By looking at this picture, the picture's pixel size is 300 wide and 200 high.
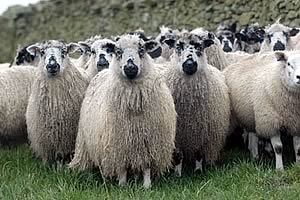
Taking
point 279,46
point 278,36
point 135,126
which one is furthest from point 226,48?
point 135,126

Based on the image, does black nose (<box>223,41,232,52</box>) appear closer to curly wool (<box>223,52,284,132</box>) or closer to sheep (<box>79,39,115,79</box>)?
curly wool (<box>223,52,284,132</box>)

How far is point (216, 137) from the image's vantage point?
25.8 ft

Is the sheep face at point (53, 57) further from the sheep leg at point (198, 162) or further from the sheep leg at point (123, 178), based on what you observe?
the sheep leg at point (198, 162)

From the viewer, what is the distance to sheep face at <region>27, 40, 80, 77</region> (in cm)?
800

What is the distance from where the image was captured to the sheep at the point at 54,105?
317 inches

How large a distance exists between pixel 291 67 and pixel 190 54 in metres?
1.16

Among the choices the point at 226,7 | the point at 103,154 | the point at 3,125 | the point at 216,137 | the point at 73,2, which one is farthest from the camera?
the point at 73,2

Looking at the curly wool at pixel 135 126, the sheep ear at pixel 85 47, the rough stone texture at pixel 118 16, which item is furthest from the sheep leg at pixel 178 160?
the rough stone texture at pixel 118 16

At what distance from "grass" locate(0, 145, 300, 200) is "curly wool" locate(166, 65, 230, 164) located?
34 centimetres

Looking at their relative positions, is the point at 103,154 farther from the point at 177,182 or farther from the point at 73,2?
the point at 73,2

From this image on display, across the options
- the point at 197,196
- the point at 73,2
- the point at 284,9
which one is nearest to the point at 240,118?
the point at 197,196

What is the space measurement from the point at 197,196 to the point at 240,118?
6.37 ft

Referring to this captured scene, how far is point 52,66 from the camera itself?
796 centimetres

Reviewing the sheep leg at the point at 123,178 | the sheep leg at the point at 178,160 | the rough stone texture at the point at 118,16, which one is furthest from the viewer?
the rough stone texture at the point at 118,16
